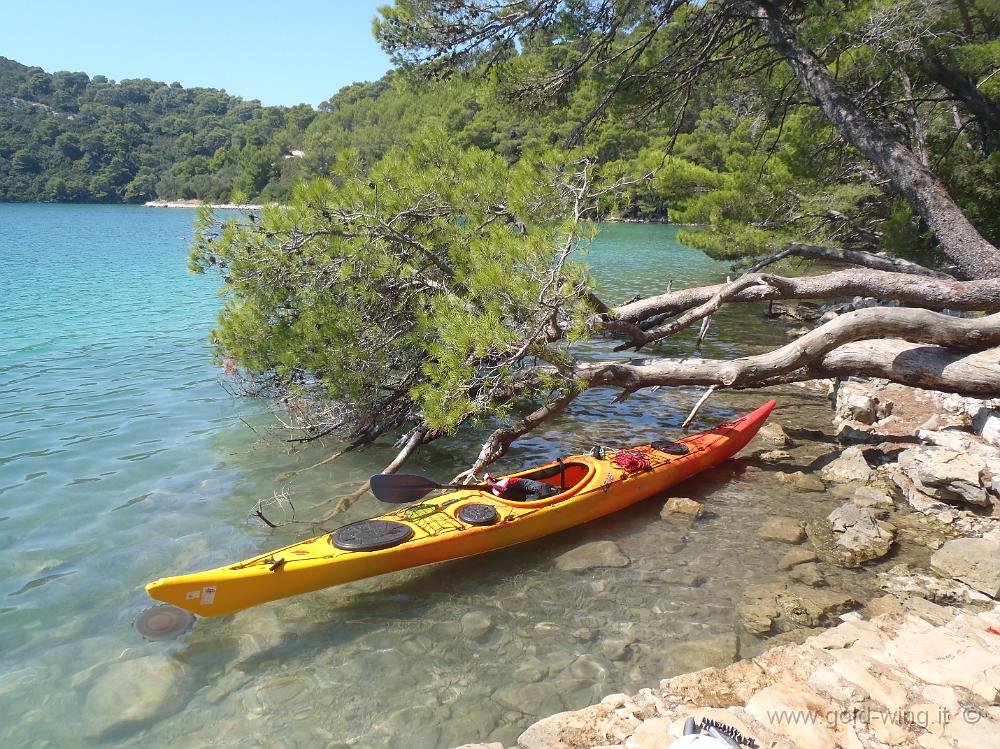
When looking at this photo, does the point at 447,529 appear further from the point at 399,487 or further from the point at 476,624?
the point at 476,624

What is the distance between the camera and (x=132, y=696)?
3773mm

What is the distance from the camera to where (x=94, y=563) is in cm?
516

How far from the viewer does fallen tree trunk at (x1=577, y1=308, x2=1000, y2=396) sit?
5.68 m

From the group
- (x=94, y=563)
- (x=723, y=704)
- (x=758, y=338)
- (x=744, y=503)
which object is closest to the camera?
(x=723, y=704)

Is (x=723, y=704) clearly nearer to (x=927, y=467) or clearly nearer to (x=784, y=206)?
(x=927, y=467)

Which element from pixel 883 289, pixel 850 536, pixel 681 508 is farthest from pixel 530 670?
pixel 883 289

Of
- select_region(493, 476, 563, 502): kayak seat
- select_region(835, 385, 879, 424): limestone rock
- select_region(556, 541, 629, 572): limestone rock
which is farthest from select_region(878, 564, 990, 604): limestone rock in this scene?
select_region(835, 385, 879, 424): limestone rock

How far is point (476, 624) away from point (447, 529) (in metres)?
0.85

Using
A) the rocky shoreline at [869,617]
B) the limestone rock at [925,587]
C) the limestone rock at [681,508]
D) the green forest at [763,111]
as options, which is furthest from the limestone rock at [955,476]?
the green forest at [763,111]

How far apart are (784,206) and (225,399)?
10.3m

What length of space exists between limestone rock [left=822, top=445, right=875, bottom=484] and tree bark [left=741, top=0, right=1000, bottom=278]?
228 centimetres

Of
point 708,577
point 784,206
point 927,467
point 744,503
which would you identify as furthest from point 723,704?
point 784,206

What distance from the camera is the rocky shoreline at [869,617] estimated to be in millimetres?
2963

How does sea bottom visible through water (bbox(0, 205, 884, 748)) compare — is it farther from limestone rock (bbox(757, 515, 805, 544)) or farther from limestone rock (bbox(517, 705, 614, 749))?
limestone rock (bbox(517, 705, 614, 749))
